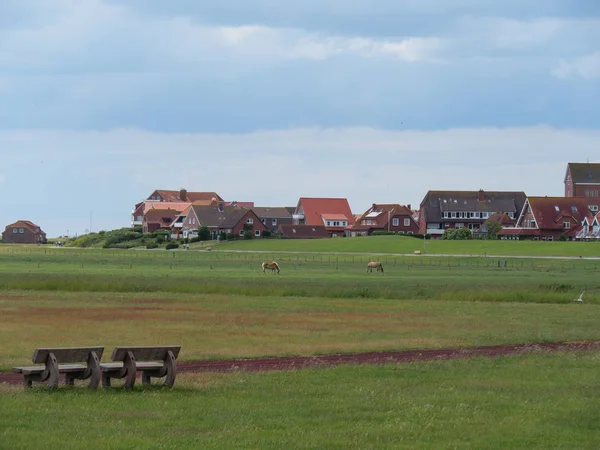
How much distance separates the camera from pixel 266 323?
37.0m

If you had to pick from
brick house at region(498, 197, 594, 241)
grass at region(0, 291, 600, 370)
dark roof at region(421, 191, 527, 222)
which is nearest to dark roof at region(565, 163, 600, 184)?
dark roof at region(421, 191, 527, 222)

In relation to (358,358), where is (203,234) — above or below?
above

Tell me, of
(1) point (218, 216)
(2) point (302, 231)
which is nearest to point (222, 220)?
(1) point (218, 216)

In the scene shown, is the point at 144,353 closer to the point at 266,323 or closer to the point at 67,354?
the point at 67,354

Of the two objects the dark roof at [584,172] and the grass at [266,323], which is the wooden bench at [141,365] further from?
the dark roof at [584,172]

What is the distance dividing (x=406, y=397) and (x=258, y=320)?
19006mm

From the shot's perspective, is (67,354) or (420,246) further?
(420,246)

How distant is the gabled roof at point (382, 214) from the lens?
189625 mm

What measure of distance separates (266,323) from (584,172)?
16810cm

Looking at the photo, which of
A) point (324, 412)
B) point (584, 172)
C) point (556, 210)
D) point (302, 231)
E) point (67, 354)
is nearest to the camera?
point (324, 412)

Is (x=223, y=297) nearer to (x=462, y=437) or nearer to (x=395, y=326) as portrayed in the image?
(x=395, y=326)

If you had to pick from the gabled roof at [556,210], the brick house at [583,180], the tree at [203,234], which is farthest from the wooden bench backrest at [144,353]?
the brick house at [583,180]

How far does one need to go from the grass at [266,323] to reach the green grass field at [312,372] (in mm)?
91

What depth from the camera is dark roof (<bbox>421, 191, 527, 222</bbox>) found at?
625ft
